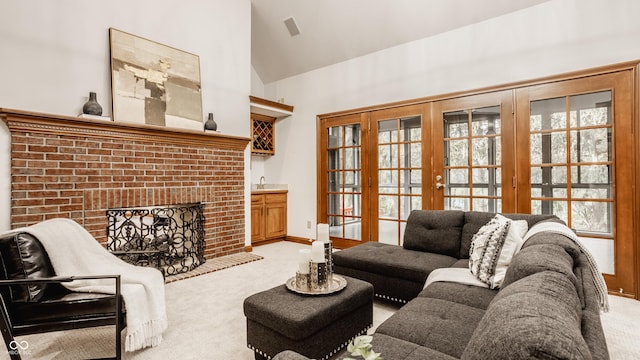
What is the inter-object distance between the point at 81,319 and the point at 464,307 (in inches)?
85.4

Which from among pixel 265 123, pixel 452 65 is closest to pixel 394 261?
pixel 452 65

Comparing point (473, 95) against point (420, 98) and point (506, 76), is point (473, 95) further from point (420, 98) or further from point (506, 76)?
point (420, 98)

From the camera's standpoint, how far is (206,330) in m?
2.27

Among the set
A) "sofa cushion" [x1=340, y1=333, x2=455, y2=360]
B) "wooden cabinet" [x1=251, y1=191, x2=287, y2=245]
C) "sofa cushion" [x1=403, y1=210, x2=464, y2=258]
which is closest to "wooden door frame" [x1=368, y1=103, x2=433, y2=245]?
"sofa cushion" [x1=403, y1=210, x2=464, y2=258]

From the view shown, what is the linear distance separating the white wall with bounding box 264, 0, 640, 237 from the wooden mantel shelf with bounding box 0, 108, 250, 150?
5.01ft

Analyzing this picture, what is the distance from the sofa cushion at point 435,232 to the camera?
109 inches

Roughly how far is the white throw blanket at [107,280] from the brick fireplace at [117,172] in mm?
977

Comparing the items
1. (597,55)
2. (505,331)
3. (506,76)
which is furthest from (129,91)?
(597,55)

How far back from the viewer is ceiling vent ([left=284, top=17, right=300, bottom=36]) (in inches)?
182

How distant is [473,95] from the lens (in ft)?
12.1

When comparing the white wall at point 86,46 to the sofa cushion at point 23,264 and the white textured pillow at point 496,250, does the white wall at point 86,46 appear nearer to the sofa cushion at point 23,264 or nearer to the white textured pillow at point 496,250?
the sofa cushion at point 23,264

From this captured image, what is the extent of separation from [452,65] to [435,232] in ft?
7.34

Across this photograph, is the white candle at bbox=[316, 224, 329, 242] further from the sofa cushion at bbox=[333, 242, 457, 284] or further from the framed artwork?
the framed artwork

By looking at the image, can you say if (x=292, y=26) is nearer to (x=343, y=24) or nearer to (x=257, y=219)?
(x=343, y=24)
